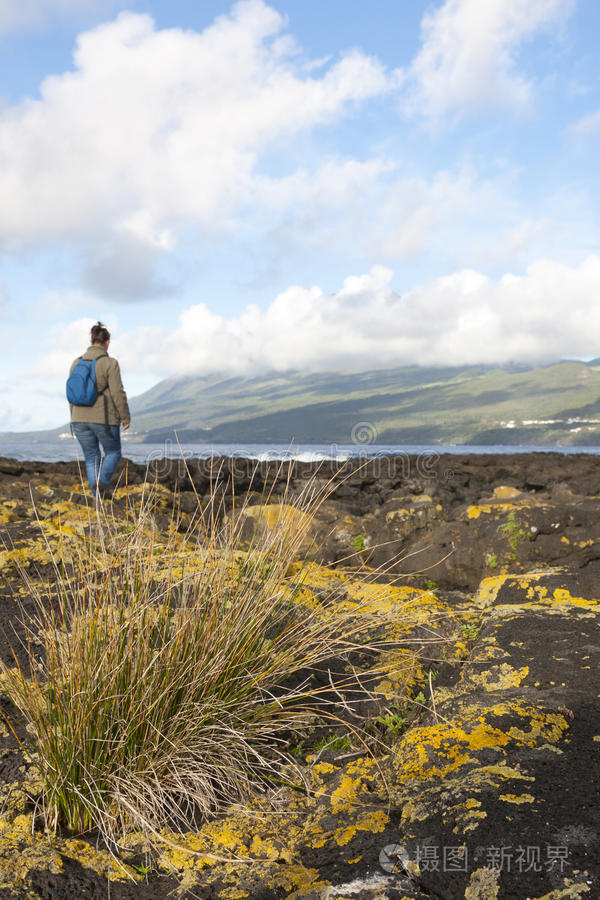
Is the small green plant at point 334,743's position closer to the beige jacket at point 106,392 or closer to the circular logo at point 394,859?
the circular logo at point 394,859

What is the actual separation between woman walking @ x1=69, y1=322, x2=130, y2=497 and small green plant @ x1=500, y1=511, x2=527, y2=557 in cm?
597

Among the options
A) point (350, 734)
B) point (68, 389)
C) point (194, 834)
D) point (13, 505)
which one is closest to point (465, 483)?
point (68, 389)

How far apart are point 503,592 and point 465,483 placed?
31.8 feet

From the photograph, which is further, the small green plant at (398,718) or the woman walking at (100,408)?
the woman walking at (100,408)

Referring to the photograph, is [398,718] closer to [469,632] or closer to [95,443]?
[469,632]

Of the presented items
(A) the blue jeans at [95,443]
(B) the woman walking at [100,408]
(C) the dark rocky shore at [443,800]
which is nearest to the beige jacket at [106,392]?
(B) the woman walking at [100,408]

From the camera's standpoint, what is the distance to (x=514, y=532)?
5.62 meters

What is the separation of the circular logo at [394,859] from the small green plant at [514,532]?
396 cm

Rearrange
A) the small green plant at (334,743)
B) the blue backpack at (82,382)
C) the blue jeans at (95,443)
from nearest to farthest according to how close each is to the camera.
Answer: the small green plant at (334,743) → the blue backpack at (82,382) → the blue jeans at (95,443)

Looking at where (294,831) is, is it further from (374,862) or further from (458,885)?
(458,885)

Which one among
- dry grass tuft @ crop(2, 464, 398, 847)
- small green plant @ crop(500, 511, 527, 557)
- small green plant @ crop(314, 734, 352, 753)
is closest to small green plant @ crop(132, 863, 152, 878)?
dry grass tuft @ crop(2, 464, 398, 847)

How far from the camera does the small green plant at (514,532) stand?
5570 mm

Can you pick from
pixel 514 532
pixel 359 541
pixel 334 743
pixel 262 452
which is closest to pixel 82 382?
pixel 262 452

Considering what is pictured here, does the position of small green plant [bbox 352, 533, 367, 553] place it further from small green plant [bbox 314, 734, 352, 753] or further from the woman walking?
the woman walking
